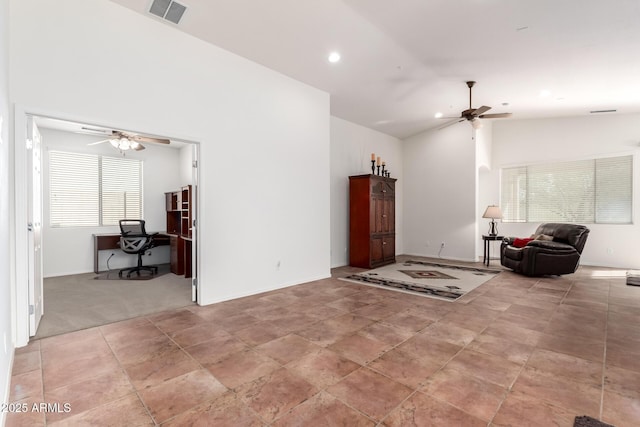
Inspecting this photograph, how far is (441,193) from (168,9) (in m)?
6.92

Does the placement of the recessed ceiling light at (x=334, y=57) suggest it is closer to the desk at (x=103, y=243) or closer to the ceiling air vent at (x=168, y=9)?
the ceiling air vent at (x=168, y=9)

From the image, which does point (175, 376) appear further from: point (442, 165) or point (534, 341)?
point (442, 165)

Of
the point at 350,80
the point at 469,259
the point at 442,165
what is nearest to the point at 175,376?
the point at 350,80

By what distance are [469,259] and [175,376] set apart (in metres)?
7.04

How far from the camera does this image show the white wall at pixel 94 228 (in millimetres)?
5750

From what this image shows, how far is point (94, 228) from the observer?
628 cm

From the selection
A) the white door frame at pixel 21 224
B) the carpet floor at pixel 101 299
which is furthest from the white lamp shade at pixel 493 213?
the white door frame at pixel 21 224

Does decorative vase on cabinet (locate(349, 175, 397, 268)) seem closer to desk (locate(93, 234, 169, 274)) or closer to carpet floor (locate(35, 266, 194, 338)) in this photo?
carpet floor (locate(35, 266, 194, 338))

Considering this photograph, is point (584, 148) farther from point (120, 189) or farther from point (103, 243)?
point (103, 243)

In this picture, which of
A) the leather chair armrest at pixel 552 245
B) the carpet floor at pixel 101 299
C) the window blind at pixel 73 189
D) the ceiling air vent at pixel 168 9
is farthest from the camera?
the window blind at pixel 73 189

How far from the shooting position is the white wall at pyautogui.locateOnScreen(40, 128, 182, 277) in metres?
5.75

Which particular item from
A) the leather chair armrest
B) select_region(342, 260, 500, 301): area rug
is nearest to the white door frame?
select_region(342, 260, 500, 301): area rug

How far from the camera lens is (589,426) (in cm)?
167

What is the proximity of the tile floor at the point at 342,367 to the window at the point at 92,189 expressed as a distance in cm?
416
